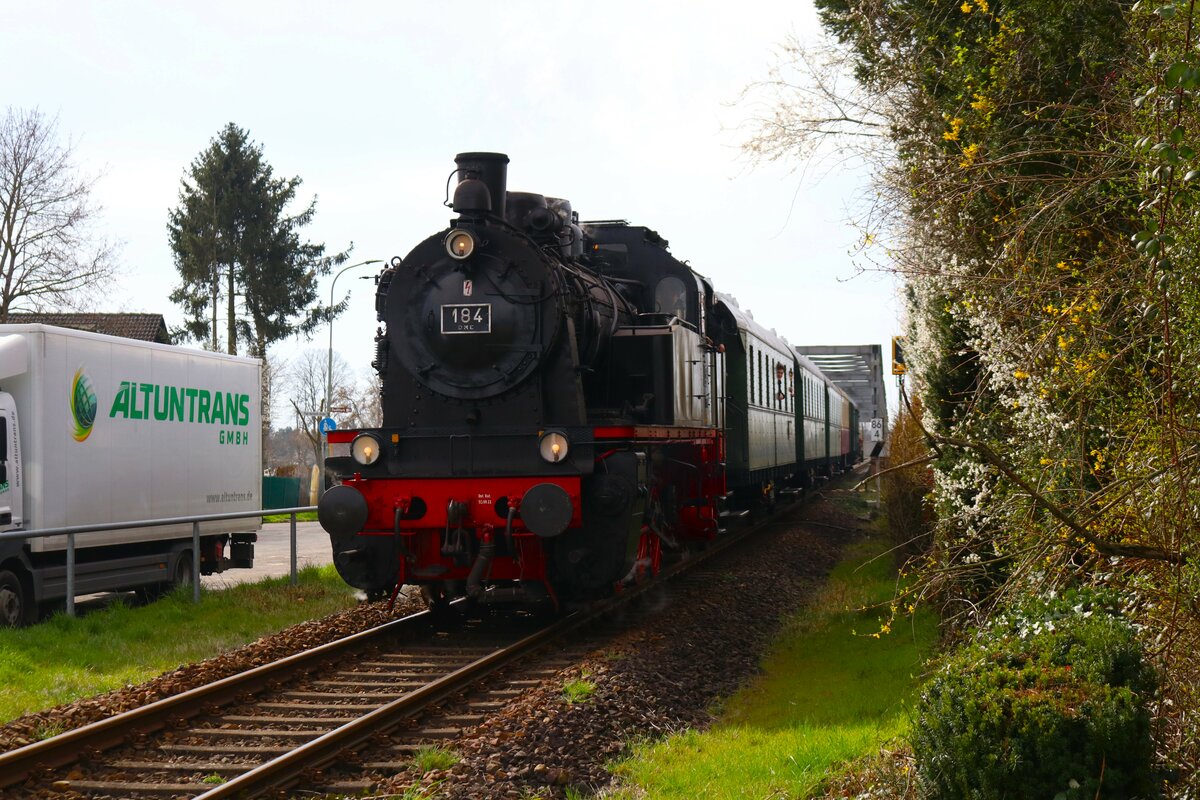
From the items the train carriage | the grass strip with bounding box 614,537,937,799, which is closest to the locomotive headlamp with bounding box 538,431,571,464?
the grass strip with bounding box 614,537,937,799

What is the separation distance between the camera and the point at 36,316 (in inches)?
1324

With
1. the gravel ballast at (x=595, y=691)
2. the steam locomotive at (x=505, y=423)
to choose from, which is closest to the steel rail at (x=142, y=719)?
the gravel ballast at (x=595, y=691)

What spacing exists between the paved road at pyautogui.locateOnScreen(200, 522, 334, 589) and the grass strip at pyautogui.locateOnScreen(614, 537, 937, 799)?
19.4 feet

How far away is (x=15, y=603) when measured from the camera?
1101 cm

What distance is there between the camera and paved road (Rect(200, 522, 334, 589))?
52.1ft

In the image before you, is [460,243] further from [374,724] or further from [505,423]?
[374,724]

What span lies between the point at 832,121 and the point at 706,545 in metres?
7.95

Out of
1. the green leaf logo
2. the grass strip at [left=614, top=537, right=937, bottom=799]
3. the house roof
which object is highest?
the house roof

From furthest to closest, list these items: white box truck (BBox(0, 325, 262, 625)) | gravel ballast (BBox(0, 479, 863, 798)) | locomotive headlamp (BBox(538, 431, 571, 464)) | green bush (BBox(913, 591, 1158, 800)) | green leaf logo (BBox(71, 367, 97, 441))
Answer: green leaf logo (BBox(71, 367, 97, 441)) < white box truck (BBox(0, 325, 262, 625)) < locomotive headlamp (BBox(538, 431, 571, 464)) < gravel ballast (BBox(0, 479, 863, 798)) < green bush (BBox(913, 591, 1158, 800))

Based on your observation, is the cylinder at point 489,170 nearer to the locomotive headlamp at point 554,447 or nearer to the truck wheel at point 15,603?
the locomotive headlamp at point 554,447

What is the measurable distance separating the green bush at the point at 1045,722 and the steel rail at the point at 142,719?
4.67 meters

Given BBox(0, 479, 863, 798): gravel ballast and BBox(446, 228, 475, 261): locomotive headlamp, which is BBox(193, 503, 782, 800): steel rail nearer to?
BBox(0, 479, 863, 798): gravel ballast

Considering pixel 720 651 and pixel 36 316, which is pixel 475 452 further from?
pixel 36 316

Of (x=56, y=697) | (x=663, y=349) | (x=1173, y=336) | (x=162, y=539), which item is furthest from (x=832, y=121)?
(x=162, y=539)
